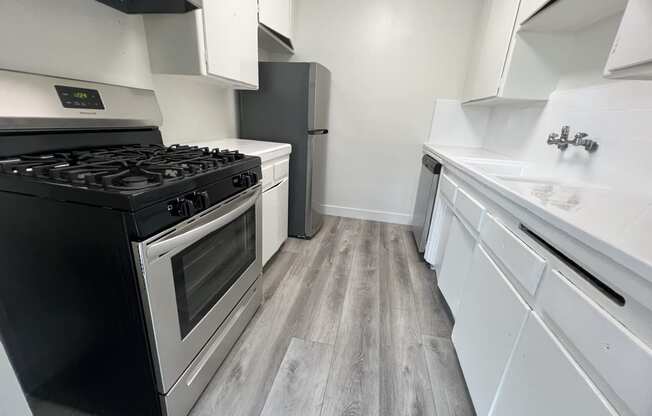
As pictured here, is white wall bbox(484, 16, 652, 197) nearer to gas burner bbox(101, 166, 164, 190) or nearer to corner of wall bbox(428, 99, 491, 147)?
corner of wall bbox(428, 99, 491, 147)

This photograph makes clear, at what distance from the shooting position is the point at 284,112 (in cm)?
219

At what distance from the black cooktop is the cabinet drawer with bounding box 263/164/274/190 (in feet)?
1.91

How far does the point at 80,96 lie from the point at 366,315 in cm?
172

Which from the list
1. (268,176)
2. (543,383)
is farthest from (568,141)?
(268,176)

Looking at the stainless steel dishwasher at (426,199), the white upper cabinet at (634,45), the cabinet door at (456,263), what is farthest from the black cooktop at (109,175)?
the stainless steel dishwasher at (426,199)

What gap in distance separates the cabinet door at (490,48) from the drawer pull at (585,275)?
138cm

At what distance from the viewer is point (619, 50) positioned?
829 millimetres

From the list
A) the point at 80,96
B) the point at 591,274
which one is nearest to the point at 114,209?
the point at 80,96

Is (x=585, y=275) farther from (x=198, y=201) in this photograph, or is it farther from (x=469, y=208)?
(x=198, y=201)

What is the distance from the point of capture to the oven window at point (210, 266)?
91 centimetres

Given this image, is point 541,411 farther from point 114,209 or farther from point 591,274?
point 114,209

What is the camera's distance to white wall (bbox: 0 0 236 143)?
91cm

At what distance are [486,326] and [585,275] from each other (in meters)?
0.48

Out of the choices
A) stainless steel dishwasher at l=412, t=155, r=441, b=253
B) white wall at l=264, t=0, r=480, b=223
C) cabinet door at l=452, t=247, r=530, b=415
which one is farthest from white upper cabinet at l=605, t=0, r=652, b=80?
white wall at l=264, t=0, r=480, b=223
